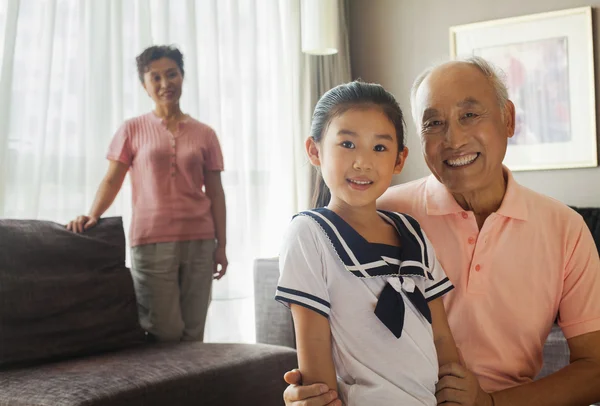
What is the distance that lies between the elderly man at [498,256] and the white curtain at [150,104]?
55 centimetres

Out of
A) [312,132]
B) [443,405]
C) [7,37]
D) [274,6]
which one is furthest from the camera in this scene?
[274,6]

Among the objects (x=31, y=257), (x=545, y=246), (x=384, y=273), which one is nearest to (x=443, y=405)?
(x=384, y=273)

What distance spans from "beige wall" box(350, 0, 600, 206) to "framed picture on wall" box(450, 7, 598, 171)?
0.20 feet

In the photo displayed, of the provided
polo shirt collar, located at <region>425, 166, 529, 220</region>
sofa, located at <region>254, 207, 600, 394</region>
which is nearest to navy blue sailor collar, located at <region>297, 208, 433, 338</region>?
polo shirt collar, located at <region>425, 166, 529, 220</region>

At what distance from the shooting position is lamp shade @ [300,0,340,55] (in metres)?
4.21

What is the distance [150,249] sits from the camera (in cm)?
288

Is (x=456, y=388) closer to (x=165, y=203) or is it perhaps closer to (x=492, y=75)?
(x=492, y=75)

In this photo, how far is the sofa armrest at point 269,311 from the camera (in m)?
3.46

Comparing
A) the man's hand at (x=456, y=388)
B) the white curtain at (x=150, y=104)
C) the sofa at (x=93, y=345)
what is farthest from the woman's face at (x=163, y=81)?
the man's hand at (x=456, y=388)

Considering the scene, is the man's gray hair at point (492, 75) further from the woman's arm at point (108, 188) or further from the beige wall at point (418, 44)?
the beige wall at point (418, 44)

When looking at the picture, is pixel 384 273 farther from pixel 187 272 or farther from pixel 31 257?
pixel 187 272

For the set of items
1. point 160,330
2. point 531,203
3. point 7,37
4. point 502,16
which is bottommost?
point 160,330

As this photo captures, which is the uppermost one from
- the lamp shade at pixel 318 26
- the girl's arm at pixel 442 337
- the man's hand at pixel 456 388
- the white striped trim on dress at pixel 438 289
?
the lamp shade at pixel 318 26

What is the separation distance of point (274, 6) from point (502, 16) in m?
1.51
